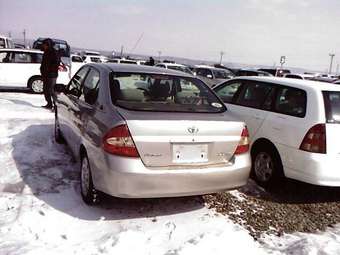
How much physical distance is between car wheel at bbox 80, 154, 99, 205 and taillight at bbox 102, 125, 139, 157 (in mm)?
601

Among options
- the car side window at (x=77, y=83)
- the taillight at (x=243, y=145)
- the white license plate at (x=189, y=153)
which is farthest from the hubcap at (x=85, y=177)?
the taillight at (x=243, y=145)

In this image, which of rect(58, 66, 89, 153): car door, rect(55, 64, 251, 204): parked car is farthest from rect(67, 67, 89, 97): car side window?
rect(55, 64, 251, 204): parked car

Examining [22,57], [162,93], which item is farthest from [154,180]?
[22,57]

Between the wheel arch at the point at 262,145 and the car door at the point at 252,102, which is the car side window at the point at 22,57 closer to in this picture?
the car door at the point at 252,102

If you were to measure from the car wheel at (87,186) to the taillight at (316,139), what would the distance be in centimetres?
257

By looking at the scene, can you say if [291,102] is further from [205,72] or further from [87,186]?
[205,72]

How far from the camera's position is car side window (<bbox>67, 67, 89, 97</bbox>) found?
533cm

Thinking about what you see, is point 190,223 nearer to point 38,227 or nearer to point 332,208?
point 38,227

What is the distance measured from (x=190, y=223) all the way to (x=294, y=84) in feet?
8.45

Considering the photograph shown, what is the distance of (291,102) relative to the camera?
5.33 meters

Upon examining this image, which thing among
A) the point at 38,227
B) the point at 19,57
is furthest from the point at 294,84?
the point at 19,57

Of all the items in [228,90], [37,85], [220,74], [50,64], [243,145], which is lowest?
[37,85]

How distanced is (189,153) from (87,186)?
1222mm

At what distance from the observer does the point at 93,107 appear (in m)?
4.34
